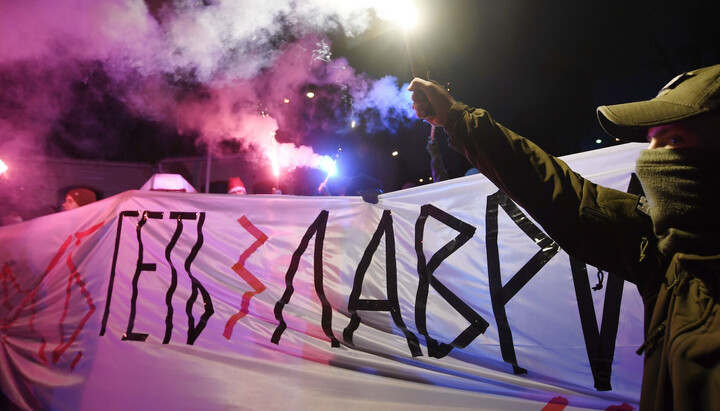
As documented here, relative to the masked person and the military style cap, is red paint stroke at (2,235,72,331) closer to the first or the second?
the masked person

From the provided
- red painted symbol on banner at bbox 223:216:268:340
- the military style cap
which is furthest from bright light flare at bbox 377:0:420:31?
red painted symbol on banner at bbox 223:216:268:340

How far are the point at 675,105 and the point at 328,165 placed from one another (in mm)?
9871

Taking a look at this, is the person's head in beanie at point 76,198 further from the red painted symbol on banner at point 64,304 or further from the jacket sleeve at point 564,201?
the jacket sleeve at point 564,201

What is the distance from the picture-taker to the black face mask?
1070 mm

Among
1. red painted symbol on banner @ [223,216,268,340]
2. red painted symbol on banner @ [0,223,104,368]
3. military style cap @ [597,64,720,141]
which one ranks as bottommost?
red painted symbol on banner @ [0,223,104,368]

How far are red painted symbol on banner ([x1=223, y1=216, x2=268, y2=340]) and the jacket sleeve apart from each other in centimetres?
234

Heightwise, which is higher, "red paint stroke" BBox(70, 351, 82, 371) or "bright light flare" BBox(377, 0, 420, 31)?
"bright light flare" BBox(377, 0, 420, 31)

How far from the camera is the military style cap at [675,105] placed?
1081 mm

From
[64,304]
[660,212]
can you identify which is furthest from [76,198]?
[660,212]

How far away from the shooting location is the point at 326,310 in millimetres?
3100

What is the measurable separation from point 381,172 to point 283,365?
9.92 meters

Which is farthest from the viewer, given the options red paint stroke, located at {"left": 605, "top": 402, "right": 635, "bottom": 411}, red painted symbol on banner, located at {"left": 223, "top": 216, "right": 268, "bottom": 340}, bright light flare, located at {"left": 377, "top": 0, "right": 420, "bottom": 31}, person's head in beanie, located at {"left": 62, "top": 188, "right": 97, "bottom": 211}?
person's head in beanie, located at {"left": 62, "top": 188, "right": 97, "bottom": 211}

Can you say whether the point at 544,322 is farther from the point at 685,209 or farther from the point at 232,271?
the point at 232,271

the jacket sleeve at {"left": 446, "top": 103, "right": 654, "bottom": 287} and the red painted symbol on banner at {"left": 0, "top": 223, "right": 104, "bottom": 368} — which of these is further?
the red painted symbol on banner at {"left": 0, "top": 223, "right": 104, "bottom": 368}
